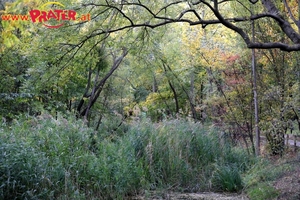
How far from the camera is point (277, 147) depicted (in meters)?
7.88

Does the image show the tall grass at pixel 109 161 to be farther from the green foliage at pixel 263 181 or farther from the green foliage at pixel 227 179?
the green foliage at pixel 263 181

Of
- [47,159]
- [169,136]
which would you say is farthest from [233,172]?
[47,159]

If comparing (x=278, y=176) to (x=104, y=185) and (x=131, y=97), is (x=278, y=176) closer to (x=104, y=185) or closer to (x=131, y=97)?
(x=104, y=185)

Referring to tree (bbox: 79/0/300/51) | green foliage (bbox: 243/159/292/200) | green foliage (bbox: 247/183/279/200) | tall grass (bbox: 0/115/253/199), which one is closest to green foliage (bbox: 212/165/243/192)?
tall grass (bbox: 0/115/253/199)

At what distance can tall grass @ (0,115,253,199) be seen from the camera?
3.80m

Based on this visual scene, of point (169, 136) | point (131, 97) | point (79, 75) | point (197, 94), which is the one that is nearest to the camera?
point (169, 136)

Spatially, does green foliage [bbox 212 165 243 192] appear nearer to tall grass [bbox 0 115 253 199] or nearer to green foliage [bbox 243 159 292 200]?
tall grass [bbox 0 115 253 199]

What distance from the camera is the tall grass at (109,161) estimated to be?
3.80 metres

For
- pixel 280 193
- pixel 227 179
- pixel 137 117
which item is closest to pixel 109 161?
pixel 137 117

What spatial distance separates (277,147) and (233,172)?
268 cm

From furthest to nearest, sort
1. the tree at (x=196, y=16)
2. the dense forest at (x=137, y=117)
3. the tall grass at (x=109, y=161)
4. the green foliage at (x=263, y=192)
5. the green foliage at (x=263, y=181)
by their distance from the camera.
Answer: the green foliage at (x=263, y=181), the green foliage at (x=263, y=192), the tree at (x=196, y=16), the dense forest at (x=137, y=117), the tall grass at (x=109, y=161)

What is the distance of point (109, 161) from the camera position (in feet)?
16.4

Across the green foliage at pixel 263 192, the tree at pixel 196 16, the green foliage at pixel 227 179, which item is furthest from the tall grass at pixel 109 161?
the tree at pixel 196 16

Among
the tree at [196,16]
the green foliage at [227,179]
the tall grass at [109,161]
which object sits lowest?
the green foliage at [227,179]
